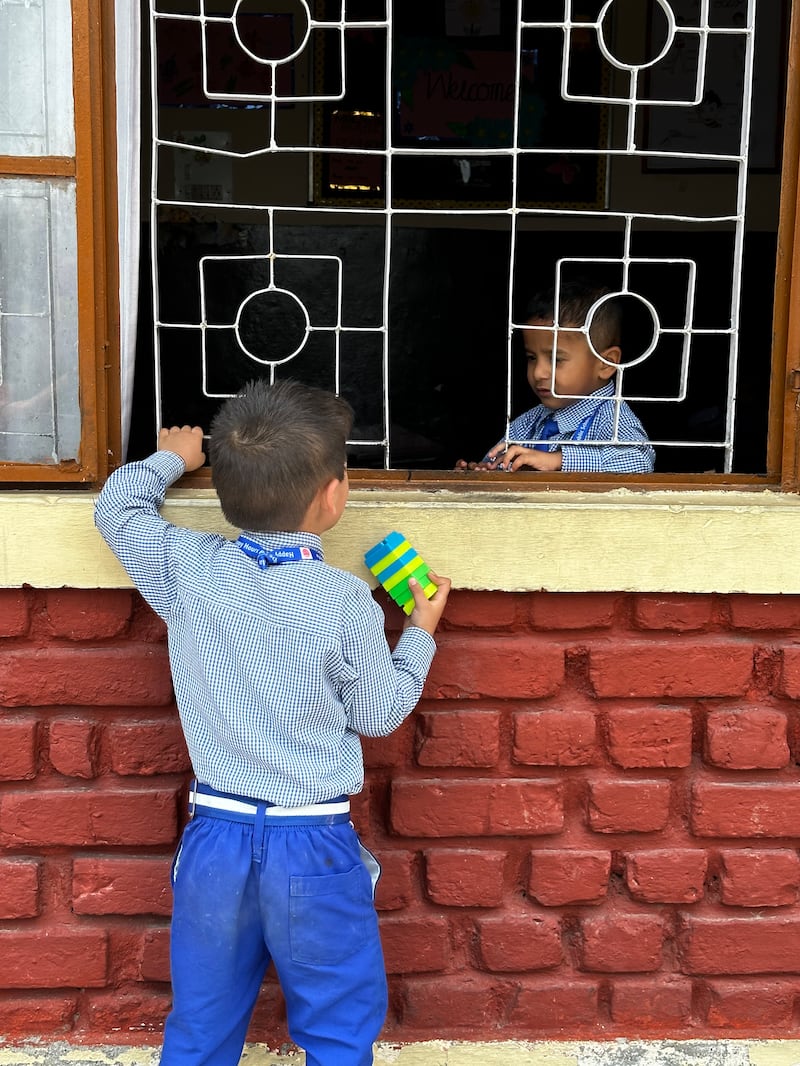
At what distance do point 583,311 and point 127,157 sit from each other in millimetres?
1286

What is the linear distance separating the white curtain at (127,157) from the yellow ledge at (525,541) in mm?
349

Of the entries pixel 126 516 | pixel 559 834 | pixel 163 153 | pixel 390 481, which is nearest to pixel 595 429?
pixel 390 481

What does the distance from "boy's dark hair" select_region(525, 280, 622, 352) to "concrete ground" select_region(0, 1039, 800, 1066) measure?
1.71m

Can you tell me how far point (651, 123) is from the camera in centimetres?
449

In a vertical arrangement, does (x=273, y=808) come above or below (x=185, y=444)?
below

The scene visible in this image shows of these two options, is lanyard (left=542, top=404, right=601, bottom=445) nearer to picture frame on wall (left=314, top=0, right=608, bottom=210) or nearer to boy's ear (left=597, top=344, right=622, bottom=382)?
boy's ear (left=597, top=344, right=622, bottom=382)

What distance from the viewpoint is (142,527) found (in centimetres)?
206

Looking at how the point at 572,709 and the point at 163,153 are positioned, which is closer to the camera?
the point at 572,709

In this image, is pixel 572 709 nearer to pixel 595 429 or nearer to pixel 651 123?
pixel 595 429

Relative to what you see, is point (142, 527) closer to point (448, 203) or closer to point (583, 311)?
point (583, 311)

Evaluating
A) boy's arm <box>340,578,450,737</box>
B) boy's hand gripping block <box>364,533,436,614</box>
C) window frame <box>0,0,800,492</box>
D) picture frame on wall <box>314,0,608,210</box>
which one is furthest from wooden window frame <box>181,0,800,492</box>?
picture frame on wall <box>314,0,608,210</box>

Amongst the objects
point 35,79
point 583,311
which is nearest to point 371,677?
point 35,79

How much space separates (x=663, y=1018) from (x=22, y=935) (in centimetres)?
139

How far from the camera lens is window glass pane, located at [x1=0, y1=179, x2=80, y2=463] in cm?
219
